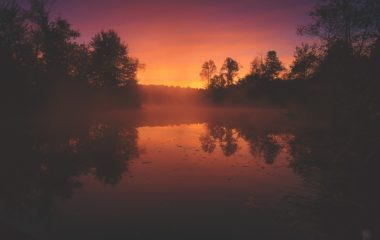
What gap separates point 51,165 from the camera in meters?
16.9

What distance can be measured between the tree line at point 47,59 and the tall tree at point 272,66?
4102 cm

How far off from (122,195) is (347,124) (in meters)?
9.97

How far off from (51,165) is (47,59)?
36.7 metres

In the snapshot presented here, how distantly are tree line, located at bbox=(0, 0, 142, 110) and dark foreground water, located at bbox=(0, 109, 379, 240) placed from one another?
20351 mm

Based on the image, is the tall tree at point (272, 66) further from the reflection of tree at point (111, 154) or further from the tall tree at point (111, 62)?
the reflection of tree at point (111, 154)

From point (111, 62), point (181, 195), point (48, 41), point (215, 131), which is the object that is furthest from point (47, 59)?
point (181, 195)

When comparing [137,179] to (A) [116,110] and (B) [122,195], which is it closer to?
(B) [122,195]

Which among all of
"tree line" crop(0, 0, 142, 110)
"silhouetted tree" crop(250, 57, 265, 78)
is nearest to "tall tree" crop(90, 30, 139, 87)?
"tree line" crop(0, 0, 142, 110)

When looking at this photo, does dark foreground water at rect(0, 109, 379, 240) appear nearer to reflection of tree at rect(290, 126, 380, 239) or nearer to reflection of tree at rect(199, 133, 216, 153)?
reflection of tree at rect(290, 126, 380, 239)

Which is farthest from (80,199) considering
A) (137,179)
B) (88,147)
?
(88,147)

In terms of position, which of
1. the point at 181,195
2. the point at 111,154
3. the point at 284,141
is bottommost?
the point at 181,195

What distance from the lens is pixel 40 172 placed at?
1536 cm

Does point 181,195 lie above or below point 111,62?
below

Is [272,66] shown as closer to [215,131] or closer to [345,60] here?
[215,131]
